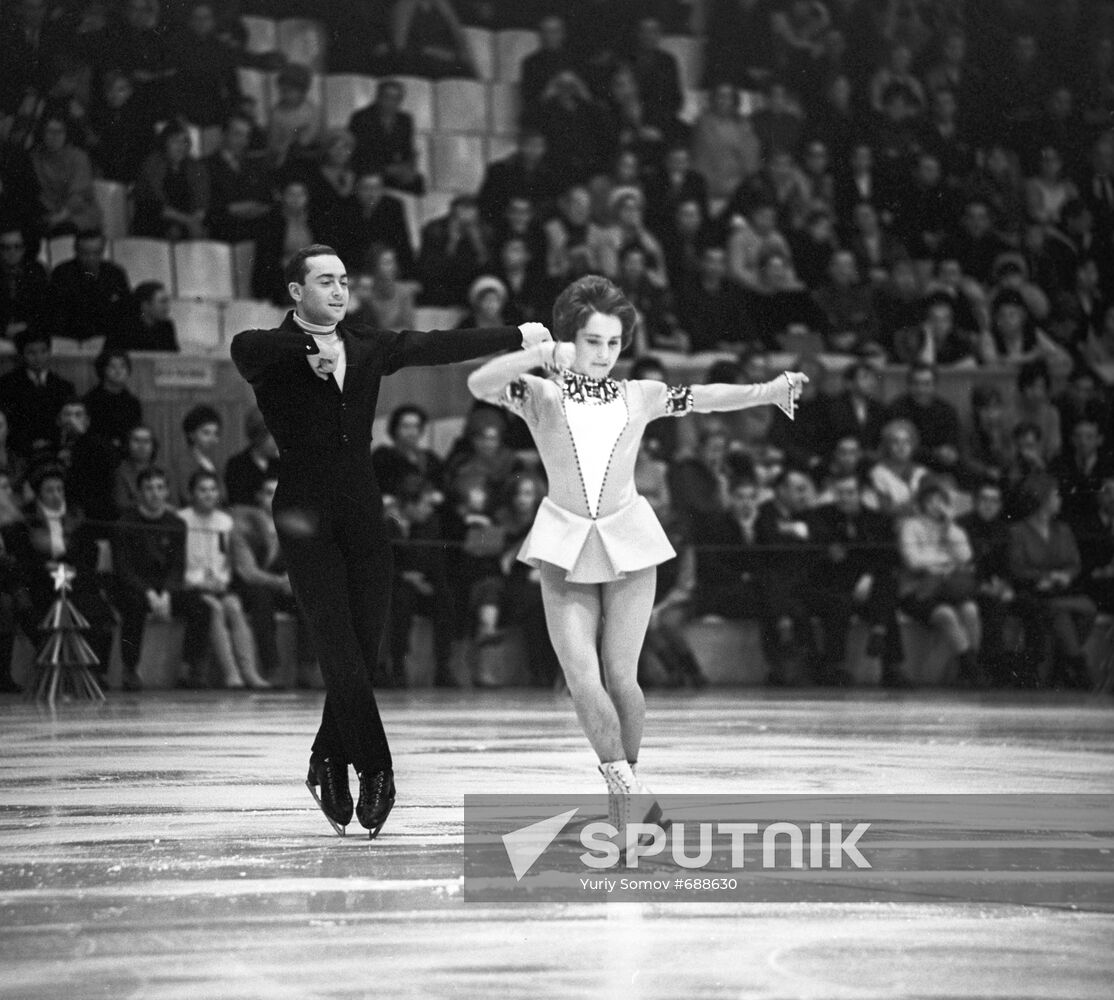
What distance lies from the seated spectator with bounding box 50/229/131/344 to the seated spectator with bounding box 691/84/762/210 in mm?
4561

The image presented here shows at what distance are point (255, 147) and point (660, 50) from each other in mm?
3342

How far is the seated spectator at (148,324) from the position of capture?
1145 cm

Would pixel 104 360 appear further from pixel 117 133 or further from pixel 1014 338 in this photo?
pixel 1014 338

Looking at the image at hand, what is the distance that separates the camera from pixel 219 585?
1055 cm

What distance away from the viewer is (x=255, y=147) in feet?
41.0

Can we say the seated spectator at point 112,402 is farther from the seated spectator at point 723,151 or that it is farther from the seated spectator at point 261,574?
the seated spectator at point 723,151

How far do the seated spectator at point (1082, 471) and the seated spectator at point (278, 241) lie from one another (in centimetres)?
505

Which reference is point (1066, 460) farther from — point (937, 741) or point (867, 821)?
point (867, 821)

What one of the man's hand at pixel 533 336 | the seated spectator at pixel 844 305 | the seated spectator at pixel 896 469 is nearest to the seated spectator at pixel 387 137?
the seated spectator at pixel 844 305

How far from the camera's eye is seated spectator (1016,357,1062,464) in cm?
1244

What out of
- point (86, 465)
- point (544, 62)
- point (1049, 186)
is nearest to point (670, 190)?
point (544, 62)

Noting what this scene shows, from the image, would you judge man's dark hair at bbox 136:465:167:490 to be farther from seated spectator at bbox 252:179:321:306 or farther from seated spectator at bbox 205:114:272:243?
seated spectator at bbox 205:114:272:243

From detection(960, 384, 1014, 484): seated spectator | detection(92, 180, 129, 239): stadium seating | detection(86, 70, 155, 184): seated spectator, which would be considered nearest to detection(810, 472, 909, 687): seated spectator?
detection(960, 384, 1014, 484): seated spectator

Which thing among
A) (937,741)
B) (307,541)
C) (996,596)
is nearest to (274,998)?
(307,541)
